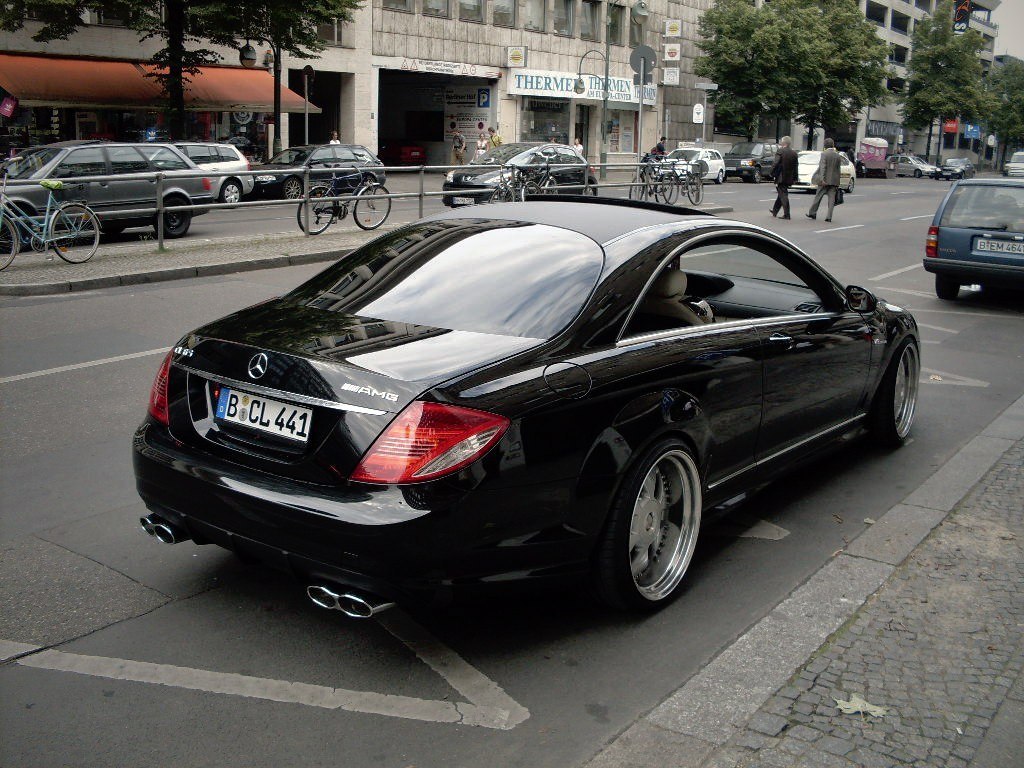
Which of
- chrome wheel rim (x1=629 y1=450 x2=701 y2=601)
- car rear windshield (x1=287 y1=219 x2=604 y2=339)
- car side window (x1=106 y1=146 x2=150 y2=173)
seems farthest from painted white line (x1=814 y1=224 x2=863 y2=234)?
chrome wheel rim (x1=629 y1=450 x2=701 y2=601)

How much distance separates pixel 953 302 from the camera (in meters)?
13.4

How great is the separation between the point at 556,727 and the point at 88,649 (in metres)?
1.68

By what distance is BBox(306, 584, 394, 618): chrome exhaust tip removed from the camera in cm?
347

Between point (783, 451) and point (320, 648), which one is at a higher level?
point (783, 451)

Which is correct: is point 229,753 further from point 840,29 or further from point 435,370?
point 840,29

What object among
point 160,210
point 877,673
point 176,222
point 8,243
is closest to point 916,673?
point 877,673

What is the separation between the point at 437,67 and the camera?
45969mm

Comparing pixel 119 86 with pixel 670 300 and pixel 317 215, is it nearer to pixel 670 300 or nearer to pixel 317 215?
pixel 317 215

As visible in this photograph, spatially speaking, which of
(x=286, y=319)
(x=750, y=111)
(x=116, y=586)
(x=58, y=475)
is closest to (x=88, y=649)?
(x=116, y=586)

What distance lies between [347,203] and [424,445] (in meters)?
15.4

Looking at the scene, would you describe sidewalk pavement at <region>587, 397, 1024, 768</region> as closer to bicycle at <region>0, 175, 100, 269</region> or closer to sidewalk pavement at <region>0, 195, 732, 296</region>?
sidewalk pavement at <region>0, 195, 732, 296</region>

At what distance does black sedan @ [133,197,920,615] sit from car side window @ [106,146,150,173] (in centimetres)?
1444

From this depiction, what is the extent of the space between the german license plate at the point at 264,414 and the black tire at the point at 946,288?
1155 cm

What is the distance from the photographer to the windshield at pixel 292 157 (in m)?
26.7
